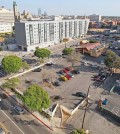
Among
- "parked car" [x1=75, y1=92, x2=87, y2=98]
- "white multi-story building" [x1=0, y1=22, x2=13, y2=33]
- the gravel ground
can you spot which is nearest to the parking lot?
"parked car" [x1=75, y1=92, x2=87, y2=98]

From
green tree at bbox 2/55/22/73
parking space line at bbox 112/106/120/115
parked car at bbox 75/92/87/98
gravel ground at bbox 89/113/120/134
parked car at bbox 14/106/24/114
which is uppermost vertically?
green tree at bbox 2/55/22/73

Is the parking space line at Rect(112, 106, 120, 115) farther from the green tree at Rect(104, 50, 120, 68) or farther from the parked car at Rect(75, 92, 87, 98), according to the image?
the green tree at Rect(104, 50, 120, 68)

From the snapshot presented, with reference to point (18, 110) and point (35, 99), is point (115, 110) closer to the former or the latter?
point (35, 99)

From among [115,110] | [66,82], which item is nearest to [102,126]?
[115,110]

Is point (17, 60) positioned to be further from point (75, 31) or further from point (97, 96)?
point (75, 31)

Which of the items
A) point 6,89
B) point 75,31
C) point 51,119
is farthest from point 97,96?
point 75,31

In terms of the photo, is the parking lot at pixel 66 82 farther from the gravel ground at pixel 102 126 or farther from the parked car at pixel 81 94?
the gravel ground at pixel 102 126

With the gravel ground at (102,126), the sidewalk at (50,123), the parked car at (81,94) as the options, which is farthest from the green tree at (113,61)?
the sidewalk at (50,123)
